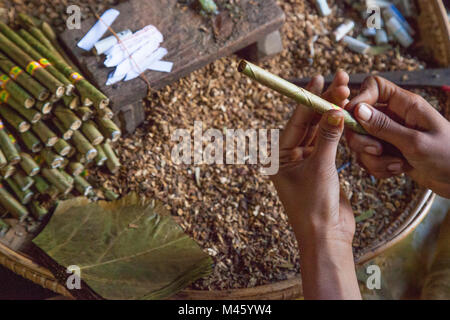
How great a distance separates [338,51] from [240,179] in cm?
100

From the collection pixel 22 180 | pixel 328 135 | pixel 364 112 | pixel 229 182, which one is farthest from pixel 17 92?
pixel 364 112

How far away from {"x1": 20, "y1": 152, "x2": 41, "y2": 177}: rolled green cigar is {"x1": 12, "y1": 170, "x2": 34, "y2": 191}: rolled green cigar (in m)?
0.03

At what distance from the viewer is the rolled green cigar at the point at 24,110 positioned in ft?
5.81

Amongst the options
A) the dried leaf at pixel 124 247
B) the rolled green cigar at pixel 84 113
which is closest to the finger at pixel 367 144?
the dried leaf at pixel 124 247

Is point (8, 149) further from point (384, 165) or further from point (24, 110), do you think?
point (384, 165)

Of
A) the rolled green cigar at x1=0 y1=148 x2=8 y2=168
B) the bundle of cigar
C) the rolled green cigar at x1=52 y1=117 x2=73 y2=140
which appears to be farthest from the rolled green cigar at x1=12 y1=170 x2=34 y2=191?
the rolled green cigar at x1=52 y1=117 x2=73 y2=140

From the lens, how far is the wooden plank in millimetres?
1934

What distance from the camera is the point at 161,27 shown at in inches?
82.5

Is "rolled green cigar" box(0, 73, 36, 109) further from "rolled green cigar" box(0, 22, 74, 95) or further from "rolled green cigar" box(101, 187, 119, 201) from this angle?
"rolled green cigar" box(101, 187, 119, 201)

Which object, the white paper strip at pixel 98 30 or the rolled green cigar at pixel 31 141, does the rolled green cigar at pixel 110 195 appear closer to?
the rolled green cigar at pixel 31 141

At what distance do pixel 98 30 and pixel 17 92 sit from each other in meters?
0.50

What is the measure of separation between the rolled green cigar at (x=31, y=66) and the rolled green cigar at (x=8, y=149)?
284 millimetres
